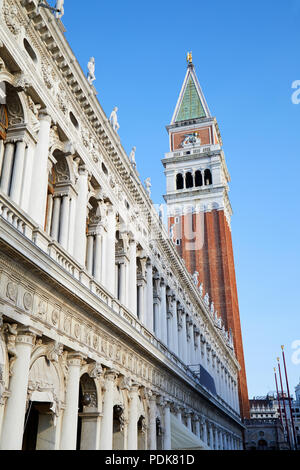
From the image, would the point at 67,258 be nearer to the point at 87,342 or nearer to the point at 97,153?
the point at 87,342

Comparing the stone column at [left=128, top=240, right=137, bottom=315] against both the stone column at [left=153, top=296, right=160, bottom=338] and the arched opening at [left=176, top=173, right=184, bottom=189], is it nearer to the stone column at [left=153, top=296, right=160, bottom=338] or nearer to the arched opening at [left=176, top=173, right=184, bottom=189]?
the stone column at [left=153, top=296, right=160, bottom=338]

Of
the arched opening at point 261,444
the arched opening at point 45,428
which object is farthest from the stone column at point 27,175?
the arched opening at point 261,444

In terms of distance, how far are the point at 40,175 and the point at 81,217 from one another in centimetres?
321

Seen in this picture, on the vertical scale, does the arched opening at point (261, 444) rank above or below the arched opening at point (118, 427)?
above

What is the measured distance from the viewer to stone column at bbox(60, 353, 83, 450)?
529 inches

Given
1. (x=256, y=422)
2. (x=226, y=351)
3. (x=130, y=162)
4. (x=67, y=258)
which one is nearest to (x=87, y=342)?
(x=67, y=258)

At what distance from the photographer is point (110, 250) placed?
20.3 meters

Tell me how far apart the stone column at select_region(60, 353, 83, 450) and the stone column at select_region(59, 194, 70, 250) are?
412 centimetres

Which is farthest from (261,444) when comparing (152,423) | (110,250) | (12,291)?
(12,291)

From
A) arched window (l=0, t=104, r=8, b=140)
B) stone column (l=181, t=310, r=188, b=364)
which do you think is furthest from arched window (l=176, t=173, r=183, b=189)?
arched window (l=0, t=104, r=8, b=140)

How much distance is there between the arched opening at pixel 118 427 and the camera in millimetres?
18094

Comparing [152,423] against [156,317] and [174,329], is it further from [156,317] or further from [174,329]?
[174,329]

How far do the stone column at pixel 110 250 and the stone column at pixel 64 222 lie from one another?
133 inches

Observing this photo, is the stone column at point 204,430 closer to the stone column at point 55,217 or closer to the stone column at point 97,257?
the stone column at point 97,257
